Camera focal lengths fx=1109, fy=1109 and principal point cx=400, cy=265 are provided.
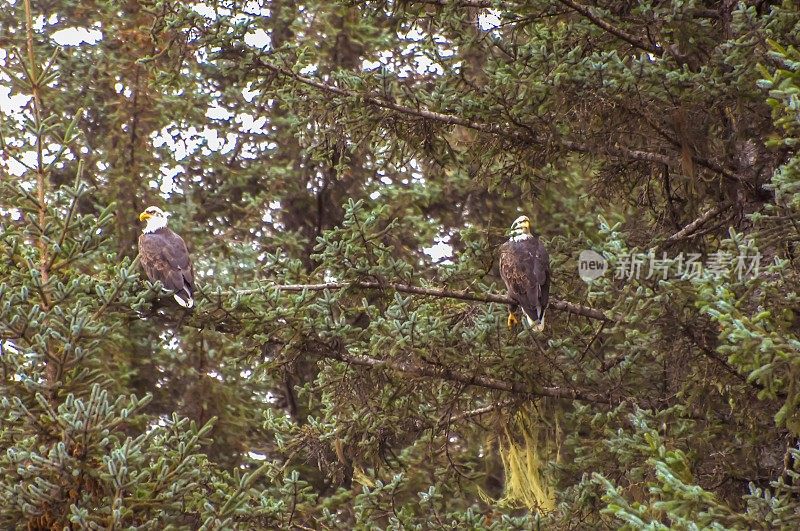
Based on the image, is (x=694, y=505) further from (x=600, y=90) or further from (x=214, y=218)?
(x=214, y=218)

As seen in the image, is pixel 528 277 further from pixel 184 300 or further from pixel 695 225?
pixel 184 300

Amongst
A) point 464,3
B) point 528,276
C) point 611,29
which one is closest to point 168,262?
point 528,276

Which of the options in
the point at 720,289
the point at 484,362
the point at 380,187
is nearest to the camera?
the point at 720,289

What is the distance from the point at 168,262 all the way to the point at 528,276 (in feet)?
9.96

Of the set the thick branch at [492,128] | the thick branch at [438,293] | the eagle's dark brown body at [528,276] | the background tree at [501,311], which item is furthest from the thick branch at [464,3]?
the thick branch at [438,293]

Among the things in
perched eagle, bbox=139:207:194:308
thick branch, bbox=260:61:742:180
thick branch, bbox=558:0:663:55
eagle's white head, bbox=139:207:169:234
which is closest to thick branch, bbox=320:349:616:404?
perched eagle, bbox=139:207:194:308

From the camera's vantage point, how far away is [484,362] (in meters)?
8.03

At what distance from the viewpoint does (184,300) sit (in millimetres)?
7969

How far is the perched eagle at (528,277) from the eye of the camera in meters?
8.20

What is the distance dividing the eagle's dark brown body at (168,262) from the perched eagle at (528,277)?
93.2 inches

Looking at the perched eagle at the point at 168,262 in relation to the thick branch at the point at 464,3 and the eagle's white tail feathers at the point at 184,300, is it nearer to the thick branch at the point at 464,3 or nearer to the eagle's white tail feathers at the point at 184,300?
the eagle's white tail feathers at the point at 184,300

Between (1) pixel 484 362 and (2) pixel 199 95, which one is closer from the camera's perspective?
(1) pixel 484 362

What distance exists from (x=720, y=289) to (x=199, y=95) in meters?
10.2

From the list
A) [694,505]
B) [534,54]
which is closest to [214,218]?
[534,54]
